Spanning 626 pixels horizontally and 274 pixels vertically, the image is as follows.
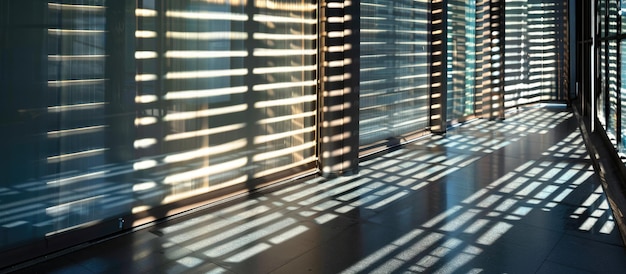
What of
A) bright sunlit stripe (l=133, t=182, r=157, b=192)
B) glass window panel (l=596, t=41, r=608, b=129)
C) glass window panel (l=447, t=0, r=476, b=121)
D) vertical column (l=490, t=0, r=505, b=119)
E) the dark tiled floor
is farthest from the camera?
vertical column (l=490, t=0, r=505, b=119)

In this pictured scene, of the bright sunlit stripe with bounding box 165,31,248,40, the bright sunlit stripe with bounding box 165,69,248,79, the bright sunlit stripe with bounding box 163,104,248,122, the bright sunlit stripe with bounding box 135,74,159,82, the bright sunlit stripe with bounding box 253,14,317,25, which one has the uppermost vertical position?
the bright sunlit stripe with bounding box 253,14,317,25

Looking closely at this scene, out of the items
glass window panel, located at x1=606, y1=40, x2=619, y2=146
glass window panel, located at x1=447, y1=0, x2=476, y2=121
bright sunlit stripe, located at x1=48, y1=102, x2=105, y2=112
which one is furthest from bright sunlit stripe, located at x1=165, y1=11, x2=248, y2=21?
glass window panel, located at x1=447, y1=0, x2=476, y2=121

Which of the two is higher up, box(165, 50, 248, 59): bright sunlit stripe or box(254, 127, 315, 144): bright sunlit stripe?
box(165, 50, 248, 59): bright sunlit stripe

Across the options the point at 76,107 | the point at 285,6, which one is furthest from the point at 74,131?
the point at 285,6

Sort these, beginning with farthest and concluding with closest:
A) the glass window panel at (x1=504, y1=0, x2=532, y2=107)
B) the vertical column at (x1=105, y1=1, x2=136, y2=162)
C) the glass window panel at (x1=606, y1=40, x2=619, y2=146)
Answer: the glass window panel at (x1=504, y1=0, x2=532, y2=107) < the glass window panel at (x1=606, y1=40, x2=619, y2=146) < the vertical column at (x1=105, y1=1, x2=136, y2=162)

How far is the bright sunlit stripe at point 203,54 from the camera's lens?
144 inches

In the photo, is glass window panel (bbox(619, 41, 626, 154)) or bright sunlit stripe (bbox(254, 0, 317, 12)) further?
glass window panel (bbox(619, 41, 626, 154))

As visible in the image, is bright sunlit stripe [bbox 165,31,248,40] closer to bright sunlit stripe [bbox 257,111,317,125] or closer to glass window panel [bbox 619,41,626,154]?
bright sunlit stripe [bbox 257,111,317,125]

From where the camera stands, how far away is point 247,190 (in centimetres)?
441

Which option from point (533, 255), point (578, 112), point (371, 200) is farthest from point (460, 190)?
point (578, 112)

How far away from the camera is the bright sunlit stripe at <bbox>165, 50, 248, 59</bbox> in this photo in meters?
3.66

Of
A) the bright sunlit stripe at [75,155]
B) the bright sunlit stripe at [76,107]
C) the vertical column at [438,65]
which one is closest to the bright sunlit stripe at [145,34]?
the bright sunlit stripe at [76,107]

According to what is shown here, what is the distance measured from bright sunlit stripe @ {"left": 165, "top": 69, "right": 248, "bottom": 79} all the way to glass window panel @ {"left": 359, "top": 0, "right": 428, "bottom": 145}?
92.1 inches

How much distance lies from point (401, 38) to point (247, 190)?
366 cm
